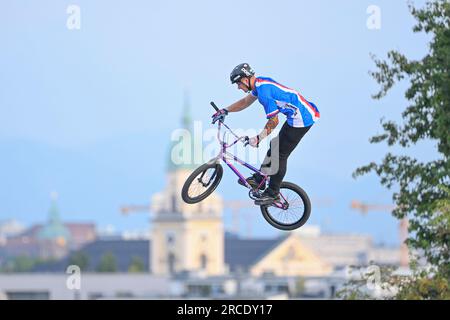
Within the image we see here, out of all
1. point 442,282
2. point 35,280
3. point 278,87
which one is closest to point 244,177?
point 278,87

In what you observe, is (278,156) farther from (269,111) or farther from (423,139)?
(423,139)

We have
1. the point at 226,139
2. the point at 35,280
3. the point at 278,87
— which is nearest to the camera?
the point at 278,87

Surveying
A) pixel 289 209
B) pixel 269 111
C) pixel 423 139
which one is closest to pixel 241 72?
pixel 269 111

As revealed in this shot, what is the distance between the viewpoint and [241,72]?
30078 millimetres

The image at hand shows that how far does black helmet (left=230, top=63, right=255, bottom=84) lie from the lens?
30078 millimetres

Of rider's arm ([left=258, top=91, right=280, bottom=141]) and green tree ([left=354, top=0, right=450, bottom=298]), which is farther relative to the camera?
green tree ([left=354, top=0, right=450, bottom=298])

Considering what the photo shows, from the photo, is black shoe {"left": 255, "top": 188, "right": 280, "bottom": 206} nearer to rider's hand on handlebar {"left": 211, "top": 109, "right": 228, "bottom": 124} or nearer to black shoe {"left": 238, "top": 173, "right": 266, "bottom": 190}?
black shoe {"left": 238, "top": 173, "right": 266, "bottom": 190}

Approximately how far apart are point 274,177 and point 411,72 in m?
23.8

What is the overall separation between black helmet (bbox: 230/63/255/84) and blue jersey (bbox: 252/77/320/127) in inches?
13.4

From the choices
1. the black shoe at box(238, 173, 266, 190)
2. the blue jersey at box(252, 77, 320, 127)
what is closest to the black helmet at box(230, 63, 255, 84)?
the blue jersey at box(252, 77, 320, 127)

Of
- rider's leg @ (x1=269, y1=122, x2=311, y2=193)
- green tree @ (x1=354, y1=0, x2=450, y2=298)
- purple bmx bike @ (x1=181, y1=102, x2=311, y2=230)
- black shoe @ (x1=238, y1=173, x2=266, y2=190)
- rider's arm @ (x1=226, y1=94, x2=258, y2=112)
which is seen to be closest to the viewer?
rider's leg @ (x1=269, y1=122, x2=311, y2=193)
